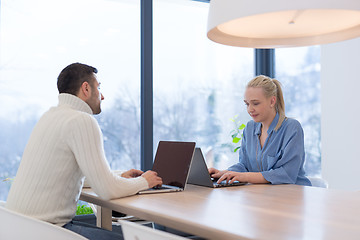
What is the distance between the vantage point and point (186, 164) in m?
2.08

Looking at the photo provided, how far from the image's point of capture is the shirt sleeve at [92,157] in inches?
70.9

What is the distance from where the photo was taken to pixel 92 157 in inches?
71.1

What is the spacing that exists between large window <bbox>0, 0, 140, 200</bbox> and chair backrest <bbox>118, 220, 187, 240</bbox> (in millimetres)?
2806

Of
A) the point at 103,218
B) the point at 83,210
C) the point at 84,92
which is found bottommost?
the point at 83,210

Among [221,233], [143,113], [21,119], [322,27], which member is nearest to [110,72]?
[143,113]

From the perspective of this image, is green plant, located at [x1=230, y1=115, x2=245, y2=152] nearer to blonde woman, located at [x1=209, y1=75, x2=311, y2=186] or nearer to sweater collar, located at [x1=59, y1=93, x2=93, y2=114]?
blonde woman, located at [x1=209, y1=75, x2=311, y2=186]

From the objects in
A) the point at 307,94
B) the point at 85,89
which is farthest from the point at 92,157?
the point at 307,94

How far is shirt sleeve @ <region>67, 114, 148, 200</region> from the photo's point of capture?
1.80m

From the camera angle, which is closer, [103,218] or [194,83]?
[103,218]

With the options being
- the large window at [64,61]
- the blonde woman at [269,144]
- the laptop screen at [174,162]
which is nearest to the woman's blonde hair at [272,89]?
the blonde woman at [269,144]

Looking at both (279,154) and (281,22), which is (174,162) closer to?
(279,154)

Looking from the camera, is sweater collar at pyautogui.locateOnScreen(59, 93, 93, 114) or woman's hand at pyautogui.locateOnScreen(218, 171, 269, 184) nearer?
sweater collar at pyautogui.locateOnScreen(59, 93, 93, 114)

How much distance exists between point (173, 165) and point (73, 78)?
664 millimetres

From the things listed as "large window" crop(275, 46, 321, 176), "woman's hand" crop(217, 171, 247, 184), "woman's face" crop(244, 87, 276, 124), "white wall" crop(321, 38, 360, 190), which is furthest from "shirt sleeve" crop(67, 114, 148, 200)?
"large window" crop(275, 46, 321, 176)
